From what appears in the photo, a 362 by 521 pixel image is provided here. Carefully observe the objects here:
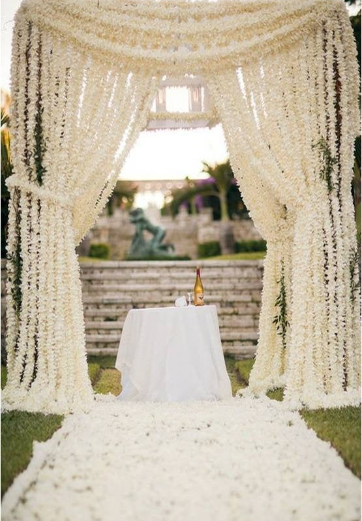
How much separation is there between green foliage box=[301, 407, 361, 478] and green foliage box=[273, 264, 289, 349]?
1.01 metres

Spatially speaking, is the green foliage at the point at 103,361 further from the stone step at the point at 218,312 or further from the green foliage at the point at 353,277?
the green foliage at the point at 353,277

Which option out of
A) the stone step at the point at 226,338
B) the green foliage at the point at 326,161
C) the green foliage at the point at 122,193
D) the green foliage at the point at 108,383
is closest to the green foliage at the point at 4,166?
the stone step at the point at 226,338

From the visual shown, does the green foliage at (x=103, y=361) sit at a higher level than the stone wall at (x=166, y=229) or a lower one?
lower

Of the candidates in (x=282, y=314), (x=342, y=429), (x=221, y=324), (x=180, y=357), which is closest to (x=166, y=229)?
(x=221, y=324)

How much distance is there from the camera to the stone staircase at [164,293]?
7.44 meters

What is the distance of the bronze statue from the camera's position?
16094 mm

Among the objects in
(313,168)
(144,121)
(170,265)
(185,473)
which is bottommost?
(185,473)

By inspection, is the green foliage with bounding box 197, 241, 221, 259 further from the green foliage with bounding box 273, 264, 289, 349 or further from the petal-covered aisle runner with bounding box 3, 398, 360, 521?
the petal-covered aisle runner with bounding box 3, 398, 360, 521

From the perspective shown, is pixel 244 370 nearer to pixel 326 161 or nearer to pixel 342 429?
pixel 342 429

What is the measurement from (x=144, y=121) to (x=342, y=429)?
2.82 metres

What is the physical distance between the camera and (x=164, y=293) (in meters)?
8.39

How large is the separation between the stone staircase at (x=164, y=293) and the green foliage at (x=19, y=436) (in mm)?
3773

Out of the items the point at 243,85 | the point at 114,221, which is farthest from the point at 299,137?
the point at 114,221

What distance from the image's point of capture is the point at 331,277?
13.1 feet
